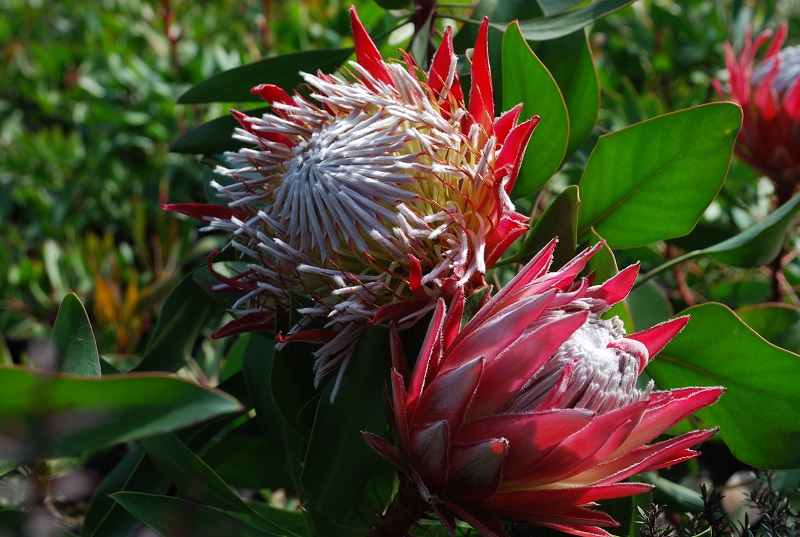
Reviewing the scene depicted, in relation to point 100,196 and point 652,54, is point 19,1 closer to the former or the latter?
point 100,196

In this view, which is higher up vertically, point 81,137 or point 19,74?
point 19,74

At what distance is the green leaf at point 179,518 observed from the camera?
788 millimetres

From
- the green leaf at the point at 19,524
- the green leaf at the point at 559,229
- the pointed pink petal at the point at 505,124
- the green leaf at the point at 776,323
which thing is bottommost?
the green leaf at the point at 776,323

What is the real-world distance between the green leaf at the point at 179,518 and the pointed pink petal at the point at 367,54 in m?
0.51

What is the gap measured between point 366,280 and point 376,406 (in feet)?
0.45

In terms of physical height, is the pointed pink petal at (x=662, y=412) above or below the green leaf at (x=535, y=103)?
below

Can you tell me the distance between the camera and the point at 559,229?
0.82m

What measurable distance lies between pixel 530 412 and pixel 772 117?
3.40 ft

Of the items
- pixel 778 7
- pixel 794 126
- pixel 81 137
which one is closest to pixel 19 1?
pixel 81 137

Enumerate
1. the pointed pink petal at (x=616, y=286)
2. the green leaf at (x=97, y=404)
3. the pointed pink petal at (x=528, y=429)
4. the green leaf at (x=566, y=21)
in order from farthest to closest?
1. the green leaf at (x=566, y=21)
2. the pointed pink petal at (x=616, y=286)
3. the pointed pink petal at (x=528, y=429)
4. the green leaf at (x=97, y=404)

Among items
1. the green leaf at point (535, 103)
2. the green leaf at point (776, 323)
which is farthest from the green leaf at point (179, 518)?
the green leaf at point (776, 323)

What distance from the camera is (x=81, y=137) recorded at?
273 cm

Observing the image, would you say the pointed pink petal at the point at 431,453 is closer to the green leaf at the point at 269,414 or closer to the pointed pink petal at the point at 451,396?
the pointed pink petal at the point at 451,396

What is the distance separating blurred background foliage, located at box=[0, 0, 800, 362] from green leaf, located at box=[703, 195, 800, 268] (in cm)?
64
